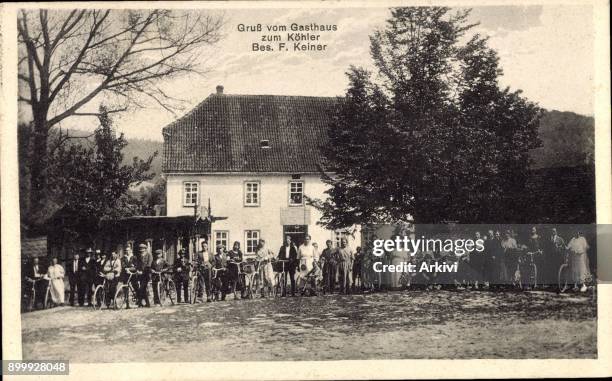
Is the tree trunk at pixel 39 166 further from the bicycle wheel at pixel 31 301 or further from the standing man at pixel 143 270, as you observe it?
the standing man at pixel 143 270

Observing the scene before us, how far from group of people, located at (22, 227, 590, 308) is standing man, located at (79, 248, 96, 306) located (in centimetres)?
1

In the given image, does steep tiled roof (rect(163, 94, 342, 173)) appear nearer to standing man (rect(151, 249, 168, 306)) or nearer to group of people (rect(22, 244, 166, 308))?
standing man (rect(151, 249, 168, 306))

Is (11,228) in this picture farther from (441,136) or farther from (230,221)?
(441,136)

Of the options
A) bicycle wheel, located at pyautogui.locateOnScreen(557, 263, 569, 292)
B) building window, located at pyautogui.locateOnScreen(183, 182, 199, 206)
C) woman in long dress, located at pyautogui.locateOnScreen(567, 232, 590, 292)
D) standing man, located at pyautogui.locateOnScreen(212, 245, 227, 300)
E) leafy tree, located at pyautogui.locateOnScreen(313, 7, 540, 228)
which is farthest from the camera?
standing man, located at pyautogui.locateOnScreen(212, 245, 227, 300)

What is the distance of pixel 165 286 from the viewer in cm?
691

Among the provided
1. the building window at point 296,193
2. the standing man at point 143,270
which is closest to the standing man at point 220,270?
the standing man at point 143,270

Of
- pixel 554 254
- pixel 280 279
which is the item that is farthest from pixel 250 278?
pixel 554 254

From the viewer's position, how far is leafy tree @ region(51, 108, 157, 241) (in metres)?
6.45

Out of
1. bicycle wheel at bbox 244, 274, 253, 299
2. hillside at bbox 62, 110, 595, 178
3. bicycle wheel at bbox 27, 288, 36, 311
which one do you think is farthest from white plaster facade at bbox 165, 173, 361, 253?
bicycle wheel at bbox 27, 288, 36, 311

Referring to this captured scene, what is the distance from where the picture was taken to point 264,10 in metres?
6.41

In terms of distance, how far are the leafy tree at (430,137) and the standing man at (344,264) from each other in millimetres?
269

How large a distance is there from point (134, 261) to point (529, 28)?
5.33m

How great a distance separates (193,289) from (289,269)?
1.20 metres

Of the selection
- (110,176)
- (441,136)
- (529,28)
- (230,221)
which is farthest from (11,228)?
(529,28)
